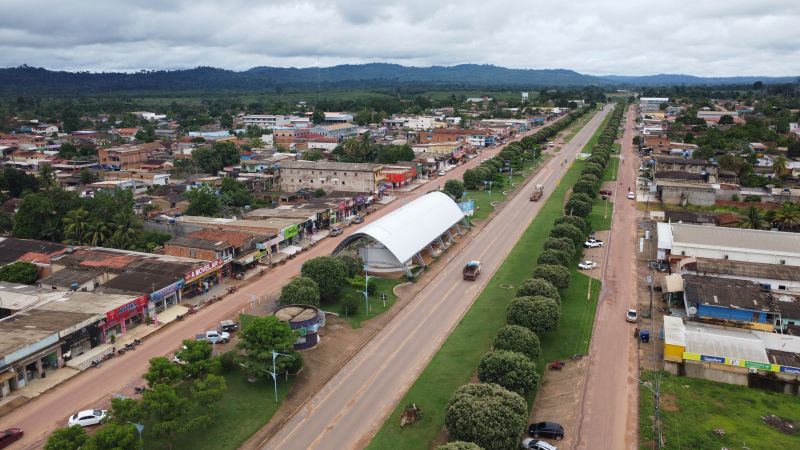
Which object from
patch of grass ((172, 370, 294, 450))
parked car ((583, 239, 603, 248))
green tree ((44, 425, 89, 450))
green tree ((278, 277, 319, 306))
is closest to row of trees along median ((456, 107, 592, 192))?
parked car ((583, 239, 603, 248))

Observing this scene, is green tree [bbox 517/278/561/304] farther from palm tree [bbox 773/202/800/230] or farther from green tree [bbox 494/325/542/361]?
palm tree [bbox 773/202/800/230]

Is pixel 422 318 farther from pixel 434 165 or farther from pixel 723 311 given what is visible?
pixel 434 165

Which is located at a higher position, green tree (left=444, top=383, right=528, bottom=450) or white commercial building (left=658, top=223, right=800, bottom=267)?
white commercial building (left=658, top=223, right=800, bottom=267)

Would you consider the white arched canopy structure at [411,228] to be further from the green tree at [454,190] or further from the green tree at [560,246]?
the green tree at [454,190]

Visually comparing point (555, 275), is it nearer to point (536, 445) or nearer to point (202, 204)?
point (536, 445)

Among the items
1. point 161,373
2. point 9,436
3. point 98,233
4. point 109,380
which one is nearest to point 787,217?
point 161,373

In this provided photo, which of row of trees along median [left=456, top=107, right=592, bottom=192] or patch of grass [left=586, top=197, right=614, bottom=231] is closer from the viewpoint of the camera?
patch of grass [left=586, top=197, right=614, bottom=231]
